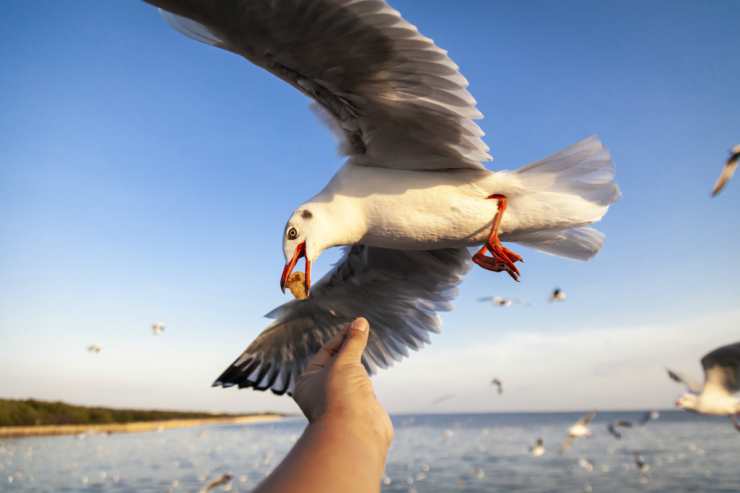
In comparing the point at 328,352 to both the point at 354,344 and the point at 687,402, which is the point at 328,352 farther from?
the point at 687,402

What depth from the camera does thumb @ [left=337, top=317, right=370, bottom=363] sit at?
139 cm

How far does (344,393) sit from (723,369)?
133 inches

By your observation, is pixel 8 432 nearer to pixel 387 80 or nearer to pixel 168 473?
pixel 168 473

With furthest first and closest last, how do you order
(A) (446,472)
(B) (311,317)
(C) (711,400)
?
(A) (446,472) → (C) (711,400) → (B) (311,317)

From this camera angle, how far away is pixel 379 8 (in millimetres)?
2383

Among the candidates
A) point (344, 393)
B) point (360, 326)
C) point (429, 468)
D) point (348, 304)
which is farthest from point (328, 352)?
point (429, 468)

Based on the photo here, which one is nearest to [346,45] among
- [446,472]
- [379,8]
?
[379,8]

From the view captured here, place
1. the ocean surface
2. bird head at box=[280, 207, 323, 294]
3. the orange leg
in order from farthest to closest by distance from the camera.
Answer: the ocean surface, the orange leg, bird head at box=[280, 207, 323, 294]

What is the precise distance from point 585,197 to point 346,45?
4.39 feet

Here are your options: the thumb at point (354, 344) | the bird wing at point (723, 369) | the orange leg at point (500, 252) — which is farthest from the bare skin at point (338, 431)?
the bird wing at point (723, 369)

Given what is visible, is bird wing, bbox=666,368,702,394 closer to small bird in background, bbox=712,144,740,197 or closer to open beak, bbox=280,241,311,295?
small bird in background, bbox=712,144,740,197

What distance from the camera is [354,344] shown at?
1.44 meters

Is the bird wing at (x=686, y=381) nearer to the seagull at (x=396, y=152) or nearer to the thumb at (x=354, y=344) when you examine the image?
the seagull at (x=396, y=152)

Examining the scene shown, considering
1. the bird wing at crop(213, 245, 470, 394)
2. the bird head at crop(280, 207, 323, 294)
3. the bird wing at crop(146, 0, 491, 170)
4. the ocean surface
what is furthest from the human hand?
the ocean surface
